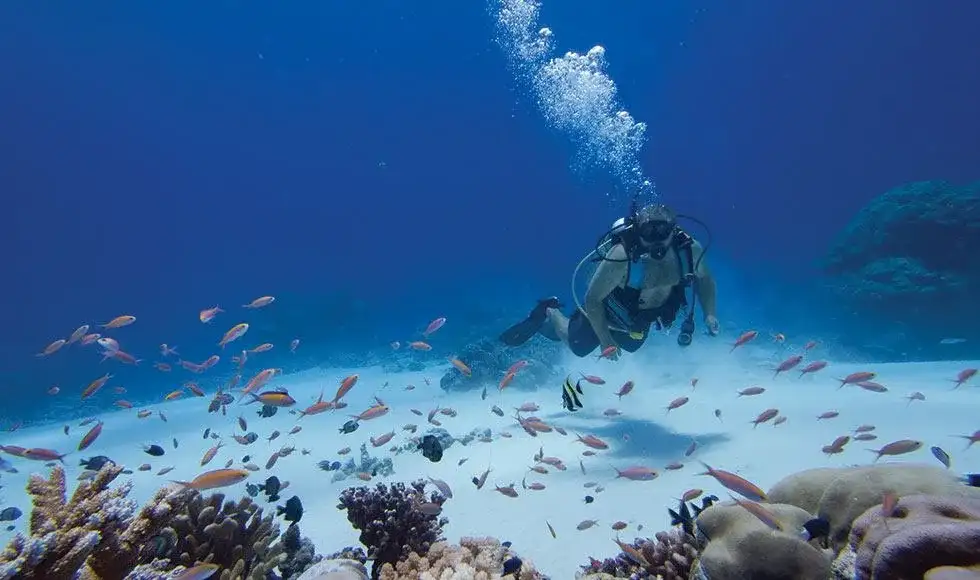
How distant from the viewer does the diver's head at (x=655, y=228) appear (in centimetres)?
697

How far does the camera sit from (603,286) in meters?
7.27

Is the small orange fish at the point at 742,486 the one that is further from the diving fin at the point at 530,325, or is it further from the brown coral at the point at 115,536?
the diving fin at the point at 530,325

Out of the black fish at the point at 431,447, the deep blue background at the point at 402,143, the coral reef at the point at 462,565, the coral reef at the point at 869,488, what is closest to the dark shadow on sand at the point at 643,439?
the black fish at the point at 431,447

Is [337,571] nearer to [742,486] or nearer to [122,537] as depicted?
[122,537]

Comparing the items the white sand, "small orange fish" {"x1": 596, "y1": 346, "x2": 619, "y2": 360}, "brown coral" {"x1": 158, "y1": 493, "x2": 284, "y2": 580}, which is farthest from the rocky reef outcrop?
"brown coral" {"x1": 158, "y1": 493, "x2": 284, "y2": 580}

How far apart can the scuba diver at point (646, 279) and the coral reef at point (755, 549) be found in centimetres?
433

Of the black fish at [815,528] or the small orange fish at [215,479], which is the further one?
the small orange fish at [215,479]

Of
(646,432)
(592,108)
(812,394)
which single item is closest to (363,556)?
(646,432)

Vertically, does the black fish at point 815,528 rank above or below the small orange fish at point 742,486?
below

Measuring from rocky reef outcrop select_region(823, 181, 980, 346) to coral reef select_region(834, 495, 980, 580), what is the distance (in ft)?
71.5

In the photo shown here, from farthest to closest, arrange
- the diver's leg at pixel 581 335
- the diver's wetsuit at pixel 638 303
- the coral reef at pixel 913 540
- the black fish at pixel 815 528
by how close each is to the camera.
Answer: the diver's leg at pixel 581 335, the diver's wetsuit at pixel 638 303, the black fish at pixel 815 528, the coral reef at pixel 913 540

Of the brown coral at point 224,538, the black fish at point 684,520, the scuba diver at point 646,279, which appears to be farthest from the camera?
the scuba diver at point 646,279

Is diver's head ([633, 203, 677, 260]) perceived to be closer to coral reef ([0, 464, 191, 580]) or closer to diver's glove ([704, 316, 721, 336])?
diver's glove ([704, 316, 721, 336])

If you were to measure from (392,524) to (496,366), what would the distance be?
Result: 11.6 metres
